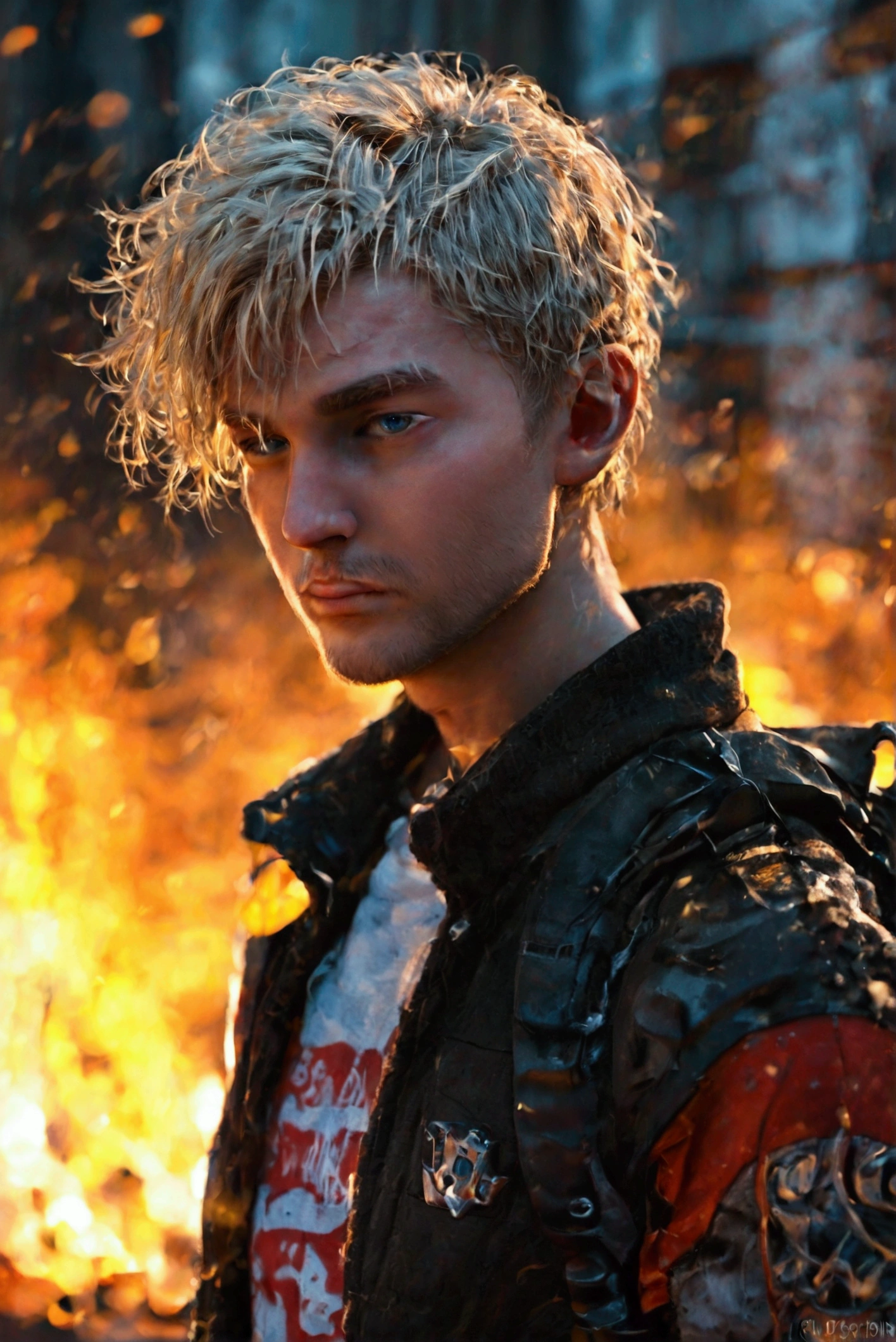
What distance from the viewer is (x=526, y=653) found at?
1.58 m

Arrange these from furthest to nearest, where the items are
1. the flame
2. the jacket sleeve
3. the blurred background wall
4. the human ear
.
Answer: the flame
the blurred background wall
the human ear
the jacket sleeve

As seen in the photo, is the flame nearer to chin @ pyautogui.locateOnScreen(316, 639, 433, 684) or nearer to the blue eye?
chin @ pyautogui.locateOnScreen(316, 639, 433, 684)

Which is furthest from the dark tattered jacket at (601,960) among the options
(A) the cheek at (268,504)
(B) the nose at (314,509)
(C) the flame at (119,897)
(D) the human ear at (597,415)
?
(C) the flame at (119,897)

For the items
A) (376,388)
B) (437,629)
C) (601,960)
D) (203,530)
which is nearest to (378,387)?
(376,388)

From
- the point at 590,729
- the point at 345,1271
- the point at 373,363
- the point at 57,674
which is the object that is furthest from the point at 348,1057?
the point at 57,674

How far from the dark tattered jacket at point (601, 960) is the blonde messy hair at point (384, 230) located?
494 millimetres

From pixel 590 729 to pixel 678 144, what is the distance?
306cm

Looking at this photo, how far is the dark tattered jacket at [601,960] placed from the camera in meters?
1.10

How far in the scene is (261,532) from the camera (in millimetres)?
1654

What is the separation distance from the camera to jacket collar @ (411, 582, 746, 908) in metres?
1.39

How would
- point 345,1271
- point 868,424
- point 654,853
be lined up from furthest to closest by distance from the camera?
point 868,424 → point 345,1271 → point 654,853

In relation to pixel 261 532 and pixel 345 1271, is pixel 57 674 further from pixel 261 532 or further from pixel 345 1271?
pixel 345 1271

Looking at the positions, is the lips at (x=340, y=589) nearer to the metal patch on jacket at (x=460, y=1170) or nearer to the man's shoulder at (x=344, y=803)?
the man's shoulder at (x=344, y=803)

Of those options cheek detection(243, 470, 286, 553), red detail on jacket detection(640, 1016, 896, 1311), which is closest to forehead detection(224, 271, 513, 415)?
cheek detection(243, 470, 286, 553)
